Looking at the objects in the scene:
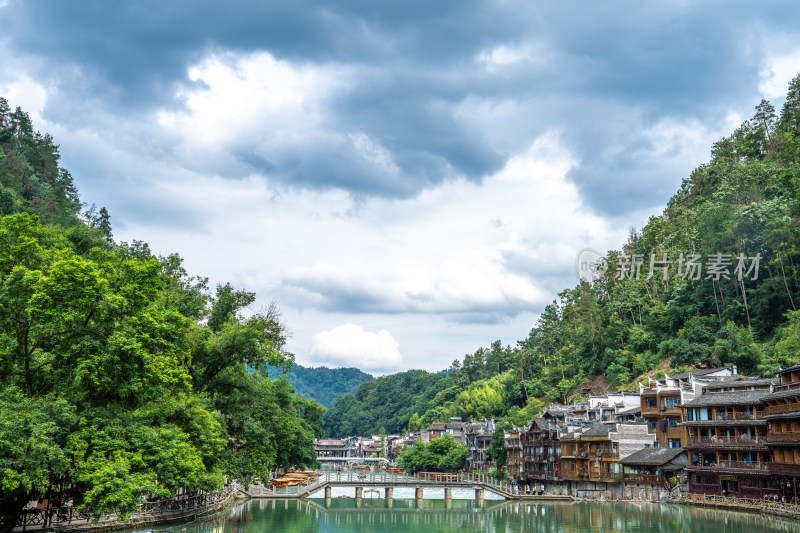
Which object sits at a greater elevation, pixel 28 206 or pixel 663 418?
pixel 28 206

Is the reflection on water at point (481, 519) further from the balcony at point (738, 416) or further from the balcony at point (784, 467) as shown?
the balcony at point (738, 416)

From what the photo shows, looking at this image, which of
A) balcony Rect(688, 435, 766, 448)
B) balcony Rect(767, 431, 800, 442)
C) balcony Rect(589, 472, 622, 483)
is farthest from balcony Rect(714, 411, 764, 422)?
balcony Rect(589, 472, 622, 483)

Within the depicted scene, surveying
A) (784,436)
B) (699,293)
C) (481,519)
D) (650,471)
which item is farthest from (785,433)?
(699,293)

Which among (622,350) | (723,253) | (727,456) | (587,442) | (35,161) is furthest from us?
(622,350)

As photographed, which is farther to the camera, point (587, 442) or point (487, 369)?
point (487, 369)

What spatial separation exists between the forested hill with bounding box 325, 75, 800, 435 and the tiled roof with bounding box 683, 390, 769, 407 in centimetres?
707

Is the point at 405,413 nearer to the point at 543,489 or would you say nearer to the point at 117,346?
the point at 543,489

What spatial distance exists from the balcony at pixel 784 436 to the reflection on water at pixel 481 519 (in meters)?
5.90

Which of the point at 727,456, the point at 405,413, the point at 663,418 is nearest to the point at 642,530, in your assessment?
the point at 727,456

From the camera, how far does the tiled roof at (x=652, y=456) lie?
5738cm

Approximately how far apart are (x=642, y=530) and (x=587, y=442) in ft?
94.7

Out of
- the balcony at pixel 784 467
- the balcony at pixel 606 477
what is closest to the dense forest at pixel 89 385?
the balcony at pixel 784 467

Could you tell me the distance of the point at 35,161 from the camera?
77.7 metres

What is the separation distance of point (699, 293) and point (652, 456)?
24740 mm
